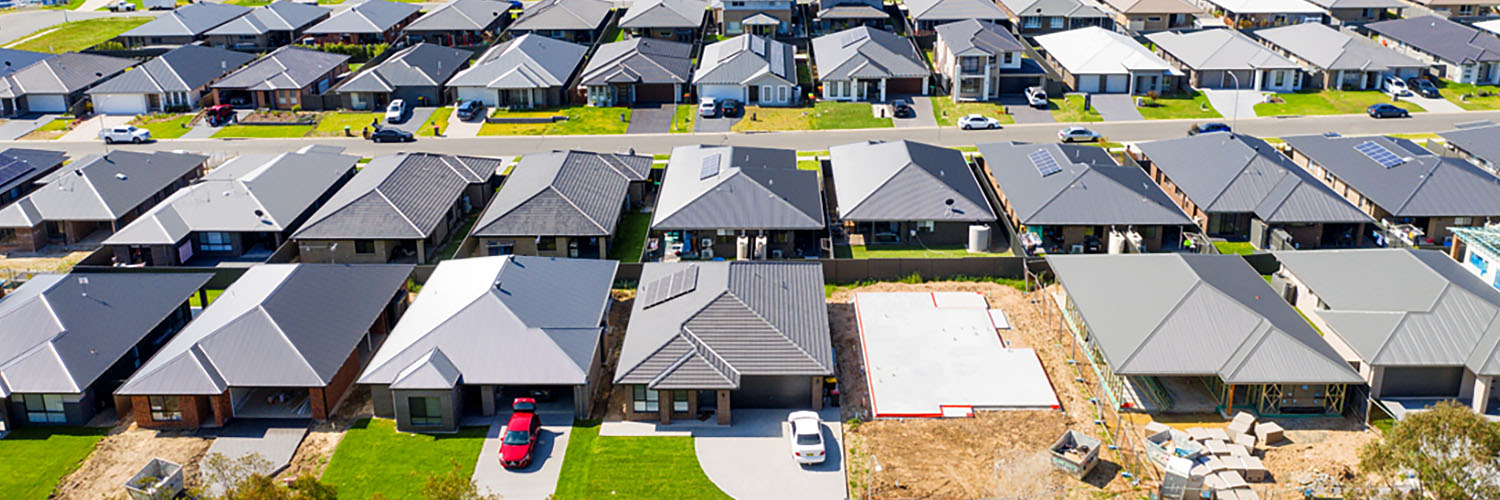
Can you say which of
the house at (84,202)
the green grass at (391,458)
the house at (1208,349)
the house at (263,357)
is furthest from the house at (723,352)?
the house at (84,202)

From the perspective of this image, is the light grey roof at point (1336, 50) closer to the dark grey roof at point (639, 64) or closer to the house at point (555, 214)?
the dark grey roof at point (639, 64)

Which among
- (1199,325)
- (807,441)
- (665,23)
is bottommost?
(807,441)

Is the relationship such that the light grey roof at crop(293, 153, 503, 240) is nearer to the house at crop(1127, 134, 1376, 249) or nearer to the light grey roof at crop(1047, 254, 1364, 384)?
the light grey roof at crop(1047, 254, 1364, 384)

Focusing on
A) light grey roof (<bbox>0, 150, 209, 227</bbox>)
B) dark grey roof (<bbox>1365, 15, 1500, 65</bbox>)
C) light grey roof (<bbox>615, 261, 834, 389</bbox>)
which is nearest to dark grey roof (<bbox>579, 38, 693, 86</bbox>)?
light grey roof (<bbox>0, 150, 209, 227</bbox>)

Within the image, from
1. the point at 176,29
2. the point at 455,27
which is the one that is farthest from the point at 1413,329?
the point at 176,29

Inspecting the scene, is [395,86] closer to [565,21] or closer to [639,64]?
[639,64]

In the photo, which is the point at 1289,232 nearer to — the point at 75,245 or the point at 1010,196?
the point at 1010,196
